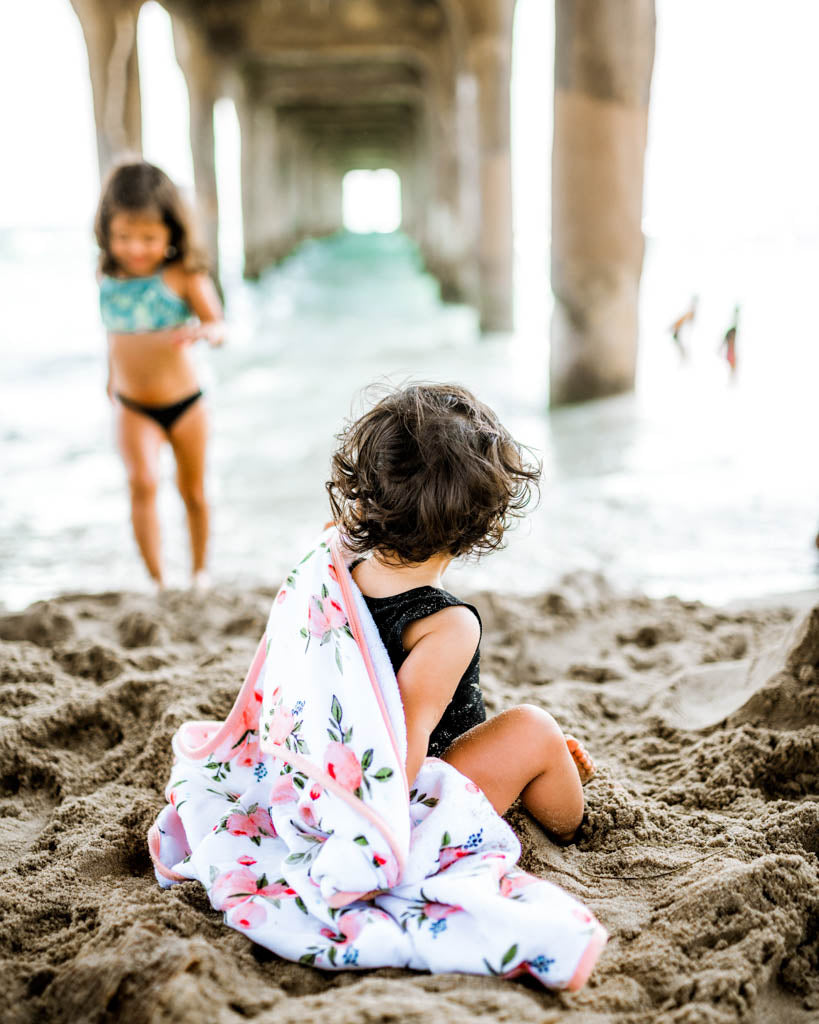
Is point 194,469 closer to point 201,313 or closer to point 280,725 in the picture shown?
point 201,313

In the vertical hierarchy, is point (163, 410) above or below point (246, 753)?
above

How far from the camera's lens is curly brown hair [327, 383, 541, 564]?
1624mm

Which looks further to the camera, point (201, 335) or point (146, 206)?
point (201, 335)

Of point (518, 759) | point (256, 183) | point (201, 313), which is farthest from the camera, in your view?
point (256, 183)

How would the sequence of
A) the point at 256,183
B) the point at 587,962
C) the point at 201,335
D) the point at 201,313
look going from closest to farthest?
the point at 587,962
the point at 201,335
the point at 201,313
the point at 256,183

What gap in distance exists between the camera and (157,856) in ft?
5.87

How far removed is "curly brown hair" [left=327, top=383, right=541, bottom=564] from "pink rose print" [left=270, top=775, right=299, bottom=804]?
435 mm

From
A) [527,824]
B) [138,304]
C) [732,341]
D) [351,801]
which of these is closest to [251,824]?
[351,801]

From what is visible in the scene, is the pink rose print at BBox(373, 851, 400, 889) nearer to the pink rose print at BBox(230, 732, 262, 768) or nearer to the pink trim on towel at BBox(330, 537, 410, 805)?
the pink trim on towel at BBox(330, 537, 410, 805)

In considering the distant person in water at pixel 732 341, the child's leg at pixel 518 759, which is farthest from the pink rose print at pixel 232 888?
the distant person in water at pixel 732 341

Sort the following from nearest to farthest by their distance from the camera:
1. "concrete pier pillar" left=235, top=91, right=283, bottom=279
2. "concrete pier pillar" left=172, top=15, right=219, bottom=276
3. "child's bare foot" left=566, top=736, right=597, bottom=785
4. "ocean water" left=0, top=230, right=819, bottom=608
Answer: "child's bare foot" left=566, top=736, right=597, bottom=785 < "ocean water" left=0, top=230, right=819, bottom=608 < "concrete pier pillar" left=172, top=15, right=219, bottom=276 < "concrete pier pillar" left=235, top=91, right=283, bottom=279

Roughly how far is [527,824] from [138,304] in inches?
94.4

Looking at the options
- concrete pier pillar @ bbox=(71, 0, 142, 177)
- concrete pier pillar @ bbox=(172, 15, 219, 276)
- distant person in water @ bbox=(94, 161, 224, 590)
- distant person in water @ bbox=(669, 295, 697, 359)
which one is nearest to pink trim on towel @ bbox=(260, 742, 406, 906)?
distant person in water @ bbox=(94, 161, 224, 590)

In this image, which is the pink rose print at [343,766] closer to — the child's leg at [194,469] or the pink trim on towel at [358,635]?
the pink trim on towel at [358,635]
